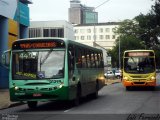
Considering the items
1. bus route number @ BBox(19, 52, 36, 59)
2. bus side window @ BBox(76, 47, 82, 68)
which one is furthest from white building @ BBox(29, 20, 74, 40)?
bus route number @ BBox(19, 52, 36, 59)

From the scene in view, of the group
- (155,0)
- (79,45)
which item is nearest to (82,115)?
(79,45)

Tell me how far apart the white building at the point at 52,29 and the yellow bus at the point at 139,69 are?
29.7 metres

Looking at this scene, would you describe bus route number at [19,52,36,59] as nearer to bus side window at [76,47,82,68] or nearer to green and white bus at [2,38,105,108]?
green and white bus at [2,38,105,108]

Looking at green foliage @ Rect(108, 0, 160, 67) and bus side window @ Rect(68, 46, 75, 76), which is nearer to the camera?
bus side window @ Rect(68, 46, 75, 76)

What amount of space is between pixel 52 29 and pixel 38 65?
2004 inches

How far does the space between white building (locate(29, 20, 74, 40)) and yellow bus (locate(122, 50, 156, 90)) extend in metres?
29.7

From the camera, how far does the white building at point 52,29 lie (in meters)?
67.8

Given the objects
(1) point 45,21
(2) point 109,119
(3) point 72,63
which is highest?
(1) point 45,21

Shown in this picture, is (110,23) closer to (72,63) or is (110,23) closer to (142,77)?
(142,77)

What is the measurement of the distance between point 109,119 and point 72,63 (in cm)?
557

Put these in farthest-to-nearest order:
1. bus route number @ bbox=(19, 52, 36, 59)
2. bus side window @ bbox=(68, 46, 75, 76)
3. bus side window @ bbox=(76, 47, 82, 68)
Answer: bus side window @ bbox=(76, 47, 82, 68) < bus side window @ bbox=(68, 46, 75, 76) < bus route number @ bbox=(19, 52, 36, 59)

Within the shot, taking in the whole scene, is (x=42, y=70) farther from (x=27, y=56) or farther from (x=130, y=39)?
(x=130, y=39)

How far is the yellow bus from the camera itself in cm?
3634

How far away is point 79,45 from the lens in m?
23.9
